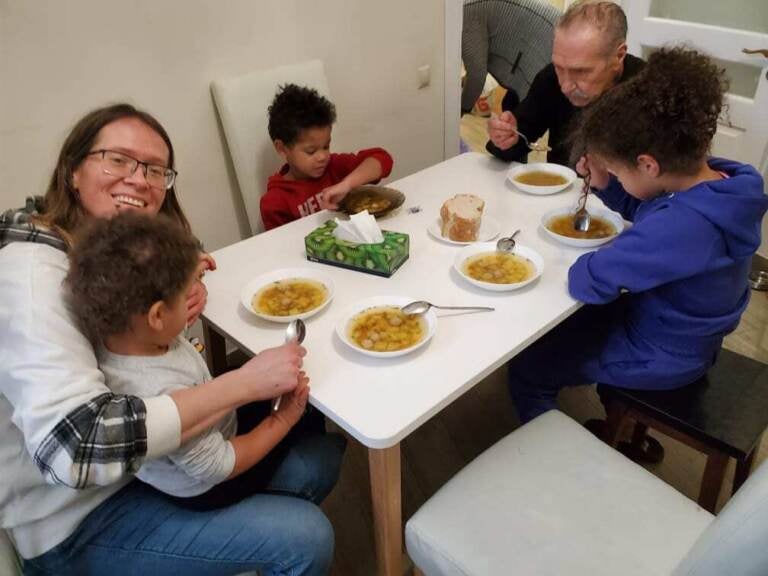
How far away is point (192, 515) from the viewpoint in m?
0.98

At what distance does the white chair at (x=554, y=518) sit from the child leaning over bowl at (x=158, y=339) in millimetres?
329

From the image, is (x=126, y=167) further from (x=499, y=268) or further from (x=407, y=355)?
(x=499, y=268)

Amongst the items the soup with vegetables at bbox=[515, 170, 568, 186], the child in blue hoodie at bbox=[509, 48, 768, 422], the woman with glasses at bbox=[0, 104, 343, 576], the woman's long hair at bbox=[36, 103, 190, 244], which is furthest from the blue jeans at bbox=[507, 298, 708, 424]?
the woman's long hair at bbox=[36, 103, 190, 244]

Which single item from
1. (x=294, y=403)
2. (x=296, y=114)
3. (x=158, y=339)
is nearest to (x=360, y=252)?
(x=294, y=403)

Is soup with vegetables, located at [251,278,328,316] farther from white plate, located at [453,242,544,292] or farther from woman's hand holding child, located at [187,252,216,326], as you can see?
white plate, located at [453,242,544,292]

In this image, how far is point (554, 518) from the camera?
977 mm

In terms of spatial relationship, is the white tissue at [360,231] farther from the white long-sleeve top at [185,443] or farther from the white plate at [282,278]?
the white long-sleeve top at [185,443]

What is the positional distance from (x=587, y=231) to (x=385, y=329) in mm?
664

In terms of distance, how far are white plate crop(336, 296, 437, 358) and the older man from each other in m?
0.90

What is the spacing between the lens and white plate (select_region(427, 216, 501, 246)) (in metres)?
1.38

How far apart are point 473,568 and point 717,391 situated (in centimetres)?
76

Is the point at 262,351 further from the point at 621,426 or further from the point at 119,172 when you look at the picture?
the point at 621,426

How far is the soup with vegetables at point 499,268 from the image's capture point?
3.98ft

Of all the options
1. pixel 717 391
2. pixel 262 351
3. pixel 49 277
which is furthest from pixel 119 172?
pixel 717 391
